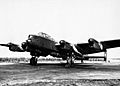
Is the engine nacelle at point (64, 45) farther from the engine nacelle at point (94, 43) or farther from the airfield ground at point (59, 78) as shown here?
the airfield ground at point (59, 78)

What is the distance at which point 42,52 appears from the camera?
25.8m

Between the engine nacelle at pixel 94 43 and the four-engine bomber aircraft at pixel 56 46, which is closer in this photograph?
the engine nacelle at pixel 94 43

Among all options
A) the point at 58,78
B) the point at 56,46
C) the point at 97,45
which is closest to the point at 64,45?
the point at 56,46

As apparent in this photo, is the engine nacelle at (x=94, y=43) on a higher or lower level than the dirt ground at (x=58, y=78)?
higher

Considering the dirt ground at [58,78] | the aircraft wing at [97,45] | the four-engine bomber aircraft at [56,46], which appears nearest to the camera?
the dirt ground at [58,78]

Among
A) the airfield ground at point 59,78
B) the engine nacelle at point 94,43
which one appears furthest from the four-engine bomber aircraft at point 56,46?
the airfield ground at point 59,78

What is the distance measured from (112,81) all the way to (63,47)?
47.8 feet

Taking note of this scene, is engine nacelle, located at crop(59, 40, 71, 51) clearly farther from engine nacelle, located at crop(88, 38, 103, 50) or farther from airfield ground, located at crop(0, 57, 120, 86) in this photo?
airfield ground, located at crop(0, 57, 120, 86)

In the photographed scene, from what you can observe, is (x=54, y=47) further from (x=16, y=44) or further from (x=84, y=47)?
(x=16, y=44)

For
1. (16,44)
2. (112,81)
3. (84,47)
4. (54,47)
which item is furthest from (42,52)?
(112,81)

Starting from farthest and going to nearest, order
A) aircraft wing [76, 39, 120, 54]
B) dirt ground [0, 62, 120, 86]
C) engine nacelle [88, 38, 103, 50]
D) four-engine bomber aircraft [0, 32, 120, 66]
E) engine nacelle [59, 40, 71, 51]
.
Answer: engine nacelle [59, 40, 71, 51]
four-engine bomber aircraft [0, 32, 120, 66]
aircraft wing [76, 39, 120, 54]
engine nacelle [88, 38, 103, 50]
dirt ground [0, 62, 120, 86]

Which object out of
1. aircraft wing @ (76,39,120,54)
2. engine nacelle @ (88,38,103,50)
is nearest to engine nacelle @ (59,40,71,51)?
aircraft wing @ (76,39,120,54)

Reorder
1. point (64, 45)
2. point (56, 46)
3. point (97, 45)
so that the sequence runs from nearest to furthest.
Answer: point (97, 45) → point (64, 45) → point (56, 46)

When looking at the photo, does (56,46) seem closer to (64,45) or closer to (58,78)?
(64,45)
